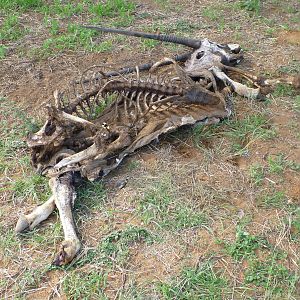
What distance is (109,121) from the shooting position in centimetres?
369

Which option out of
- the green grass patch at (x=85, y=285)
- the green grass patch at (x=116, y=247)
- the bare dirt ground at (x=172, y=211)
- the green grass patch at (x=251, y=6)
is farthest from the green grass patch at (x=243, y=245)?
the green grass patch at (x=251, y=6)

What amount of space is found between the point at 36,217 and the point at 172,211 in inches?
34.7

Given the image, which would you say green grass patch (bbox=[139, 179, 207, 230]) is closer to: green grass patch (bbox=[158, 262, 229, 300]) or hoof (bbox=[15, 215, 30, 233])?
green grass patch (bbox=[158, 262, 229, 300])

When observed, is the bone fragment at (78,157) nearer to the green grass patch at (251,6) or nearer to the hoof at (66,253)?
the hoof at (66,253)

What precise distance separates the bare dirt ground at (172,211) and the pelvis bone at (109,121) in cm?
11

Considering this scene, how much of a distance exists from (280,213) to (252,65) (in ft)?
7.09

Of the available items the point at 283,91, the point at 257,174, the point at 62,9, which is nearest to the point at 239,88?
the point at 283,91

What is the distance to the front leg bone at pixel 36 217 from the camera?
3.06m

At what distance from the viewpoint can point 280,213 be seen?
10.6 ft

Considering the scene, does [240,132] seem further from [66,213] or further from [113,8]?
[113,8]

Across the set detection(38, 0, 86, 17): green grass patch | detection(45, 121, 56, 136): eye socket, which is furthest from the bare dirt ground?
detection(38, 0, 86, 17): green grass patch

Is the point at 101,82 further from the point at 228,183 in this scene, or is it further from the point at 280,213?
the point at 280,213

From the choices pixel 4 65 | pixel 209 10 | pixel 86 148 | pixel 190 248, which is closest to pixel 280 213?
pixel 190 248

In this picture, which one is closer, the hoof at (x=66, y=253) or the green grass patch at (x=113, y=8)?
the hoof at (x=66, y=253)
